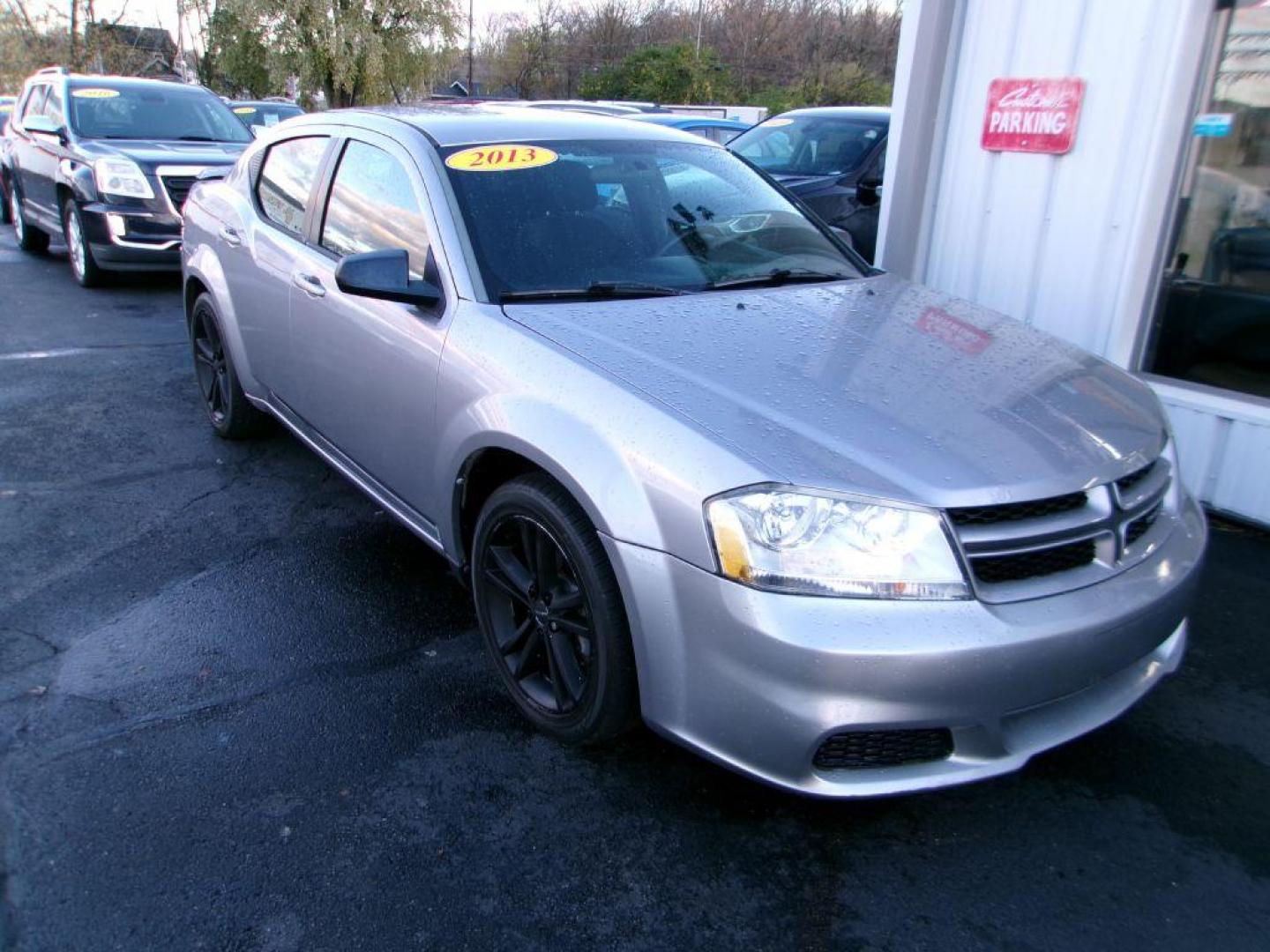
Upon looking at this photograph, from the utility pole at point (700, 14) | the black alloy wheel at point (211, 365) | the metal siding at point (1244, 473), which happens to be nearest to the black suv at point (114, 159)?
the black alloy wheel at point (211, 365)

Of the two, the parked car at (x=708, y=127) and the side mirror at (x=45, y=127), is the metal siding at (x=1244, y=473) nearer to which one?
the side mirror at (x=45, y=127)

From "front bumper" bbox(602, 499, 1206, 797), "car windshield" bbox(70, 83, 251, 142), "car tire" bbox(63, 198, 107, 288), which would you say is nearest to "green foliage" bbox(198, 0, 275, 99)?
"car windshield" bbox(70, 83, 251, 142)

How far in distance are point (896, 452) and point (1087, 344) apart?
3131 mm

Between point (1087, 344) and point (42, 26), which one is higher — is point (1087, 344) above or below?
below

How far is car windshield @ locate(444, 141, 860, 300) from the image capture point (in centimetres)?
317

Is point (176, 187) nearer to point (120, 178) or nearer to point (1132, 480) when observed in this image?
point (120, 178)

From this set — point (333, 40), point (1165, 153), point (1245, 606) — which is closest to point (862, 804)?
point (1245, 606)

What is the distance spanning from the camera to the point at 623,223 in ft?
11.2

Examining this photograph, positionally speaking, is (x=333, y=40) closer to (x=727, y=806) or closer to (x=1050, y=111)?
(x=1050, y=111)

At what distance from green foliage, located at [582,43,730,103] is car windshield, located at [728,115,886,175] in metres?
28.7

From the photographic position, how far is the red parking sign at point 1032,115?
484 centimetres

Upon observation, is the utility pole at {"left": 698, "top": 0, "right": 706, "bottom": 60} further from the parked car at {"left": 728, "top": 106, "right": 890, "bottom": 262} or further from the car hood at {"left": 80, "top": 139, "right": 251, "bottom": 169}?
the car hood at {"left": 80, "top": 139, "right": 251, "bottom": 169}

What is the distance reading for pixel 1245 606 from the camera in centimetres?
377

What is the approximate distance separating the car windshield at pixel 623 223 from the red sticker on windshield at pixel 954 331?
44 cm
